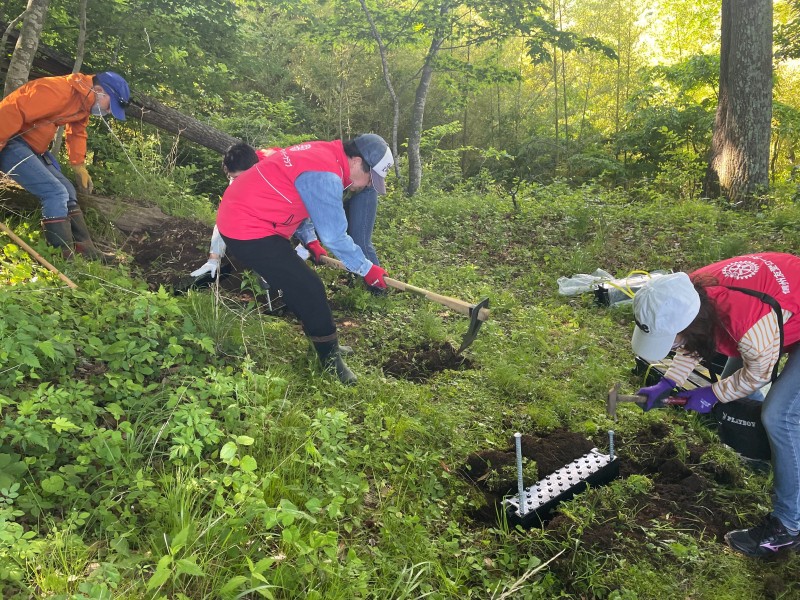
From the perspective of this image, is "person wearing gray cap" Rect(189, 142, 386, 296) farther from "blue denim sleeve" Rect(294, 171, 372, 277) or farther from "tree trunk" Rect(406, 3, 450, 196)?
"tree trunk" Rect(406, 3, 450, 196)

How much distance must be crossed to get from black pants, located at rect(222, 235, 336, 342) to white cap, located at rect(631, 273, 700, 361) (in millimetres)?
1920

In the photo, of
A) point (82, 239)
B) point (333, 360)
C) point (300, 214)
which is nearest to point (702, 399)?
point (333, 360)

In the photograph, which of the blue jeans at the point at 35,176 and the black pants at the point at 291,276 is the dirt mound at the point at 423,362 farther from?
the blue jeans at the point at 35,176

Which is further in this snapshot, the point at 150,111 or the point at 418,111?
the point at 418,111

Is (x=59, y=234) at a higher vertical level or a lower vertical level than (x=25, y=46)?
lower

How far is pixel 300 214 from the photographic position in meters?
3.51

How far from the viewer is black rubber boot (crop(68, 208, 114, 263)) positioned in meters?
4.54

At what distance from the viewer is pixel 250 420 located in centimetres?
259

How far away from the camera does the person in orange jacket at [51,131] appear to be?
411cm

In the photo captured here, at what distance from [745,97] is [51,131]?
806cm

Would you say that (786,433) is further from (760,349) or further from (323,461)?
(323,461)

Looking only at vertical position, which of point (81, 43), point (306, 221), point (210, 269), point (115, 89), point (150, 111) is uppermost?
point (81, 43)

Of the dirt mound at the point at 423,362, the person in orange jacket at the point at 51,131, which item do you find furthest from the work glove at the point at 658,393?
the person in orange jacket at the point at 51,131

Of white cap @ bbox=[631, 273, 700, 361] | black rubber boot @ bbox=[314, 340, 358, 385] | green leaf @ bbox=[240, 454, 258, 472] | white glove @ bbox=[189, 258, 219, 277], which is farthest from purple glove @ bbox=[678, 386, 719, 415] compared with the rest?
white glove @ bbox=[189, 258, 219, 277]
